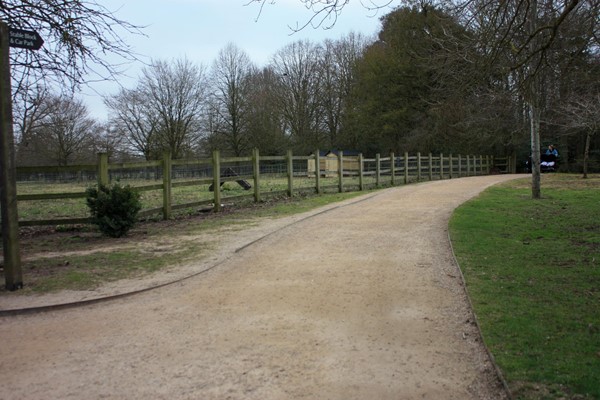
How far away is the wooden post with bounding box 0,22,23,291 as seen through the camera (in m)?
5.92

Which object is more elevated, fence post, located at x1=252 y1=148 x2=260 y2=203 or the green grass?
fence post, located at x1=252 y1=148 x2=260 y2=203

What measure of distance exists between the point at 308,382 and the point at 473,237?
21.1ft

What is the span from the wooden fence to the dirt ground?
4637mm

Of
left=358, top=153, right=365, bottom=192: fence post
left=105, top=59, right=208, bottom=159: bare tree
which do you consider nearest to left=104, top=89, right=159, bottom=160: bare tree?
left=105, top=59, right=208, bottom=159: bare tree

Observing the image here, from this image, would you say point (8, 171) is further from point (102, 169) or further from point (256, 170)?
point (256, 170)

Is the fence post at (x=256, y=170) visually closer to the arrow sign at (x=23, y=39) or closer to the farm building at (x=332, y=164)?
the farm building at (x=332, y=164)

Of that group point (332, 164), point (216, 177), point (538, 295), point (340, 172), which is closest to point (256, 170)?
point (216, 177)

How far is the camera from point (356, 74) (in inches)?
1961

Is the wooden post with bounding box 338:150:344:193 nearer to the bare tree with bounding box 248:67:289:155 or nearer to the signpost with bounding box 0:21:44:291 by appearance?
the signpost with bounding box 0:21:44:291

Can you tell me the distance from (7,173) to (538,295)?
633 cm

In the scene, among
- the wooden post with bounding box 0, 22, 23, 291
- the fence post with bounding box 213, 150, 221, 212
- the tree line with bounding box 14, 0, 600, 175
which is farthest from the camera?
the tree line with bounding box 14, 0, 600, 175

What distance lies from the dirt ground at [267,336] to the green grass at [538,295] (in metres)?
0.23

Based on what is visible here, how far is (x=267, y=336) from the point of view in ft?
15.0

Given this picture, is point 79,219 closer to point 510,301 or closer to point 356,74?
point 510,301
